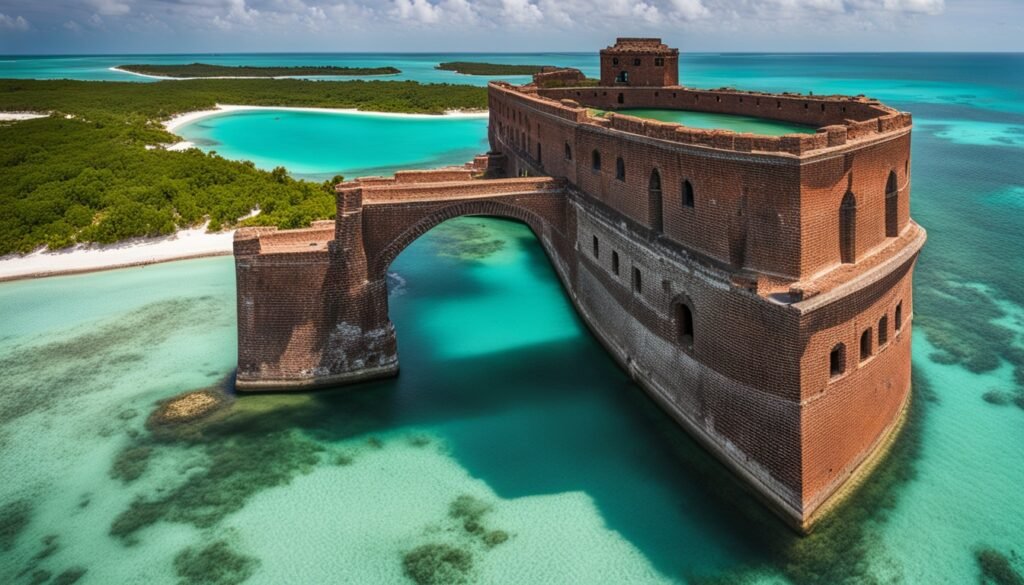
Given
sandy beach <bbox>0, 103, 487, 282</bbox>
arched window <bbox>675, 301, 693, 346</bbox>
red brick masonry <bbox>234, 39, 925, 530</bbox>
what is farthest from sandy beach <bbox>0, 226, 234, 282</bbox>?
arched window <bbox>675, 301, 693, 346</bbox>

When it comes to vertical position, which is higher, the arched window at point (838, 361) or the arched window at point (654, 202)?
the arched window at point (654, 202)

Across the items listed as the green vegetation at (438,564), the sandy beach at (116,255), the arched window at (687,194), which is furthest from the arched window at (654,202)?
the sandy beach at (116,255)

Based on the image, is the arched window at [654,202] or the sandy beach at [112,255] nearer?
the arched window at [654,202]

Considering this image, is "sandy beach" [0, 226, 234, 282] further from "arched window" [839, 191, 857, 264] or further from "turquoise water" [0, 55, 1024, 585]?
"arched window" [839, 191, 857, 264]

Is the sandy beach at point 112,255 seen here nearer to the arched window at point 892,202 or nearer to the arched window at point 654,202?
the arched window at point 654,202

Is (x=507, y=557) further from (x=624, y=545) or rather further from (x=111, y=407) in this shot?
(x=111, y=407)
